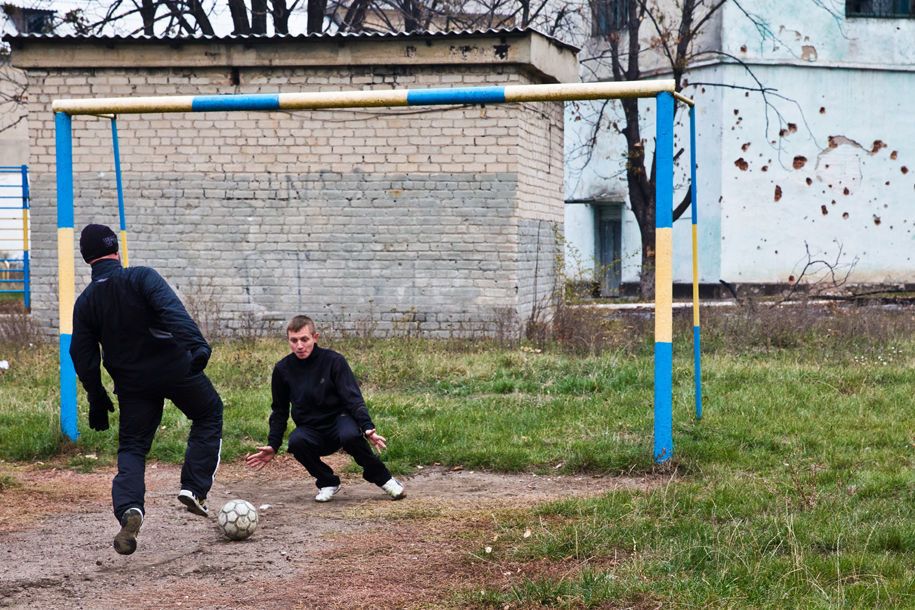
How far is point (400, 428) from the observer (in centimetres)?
821

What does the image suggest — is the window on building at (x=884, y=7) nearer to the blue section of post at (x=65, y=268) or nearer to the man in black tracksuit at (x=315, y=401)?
the blue section of post at (x=65, y=268)

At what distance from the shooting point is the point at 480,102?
23.8 feet

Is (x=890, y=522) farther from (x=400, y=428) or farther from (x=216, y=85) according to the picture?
(x=216, y=85)

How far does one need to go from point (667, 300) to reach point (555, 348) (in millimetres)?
5381

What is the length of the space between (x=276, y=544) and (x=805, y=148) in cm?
1841

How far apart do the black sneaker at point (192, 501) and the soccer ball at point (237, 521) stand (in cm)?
19

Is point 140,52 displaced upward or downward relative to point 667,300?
upward

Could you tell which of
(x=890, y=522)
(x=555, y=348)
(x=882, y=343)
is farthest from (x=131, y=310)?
(x=882, y=343)

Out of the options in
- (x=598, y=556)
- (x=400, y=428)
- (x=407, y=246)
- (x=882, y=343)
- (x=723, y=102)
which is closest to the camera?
(x=598, y=556)

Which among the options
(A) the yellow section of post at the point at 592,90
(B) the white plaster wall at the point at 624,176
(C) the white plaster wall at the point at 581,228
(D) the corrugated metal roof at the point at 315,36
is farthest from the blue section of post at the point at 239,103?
(C) the white plaster wall at the point at 581,228

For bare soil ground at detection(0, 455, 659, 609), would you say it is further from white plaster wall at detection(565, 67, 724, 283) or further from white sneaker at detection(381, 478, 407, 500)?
white plaster wall at detection(565, 67, 724, 283)

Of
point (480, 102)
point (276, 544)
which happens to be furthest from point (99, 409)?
point (480, 102)

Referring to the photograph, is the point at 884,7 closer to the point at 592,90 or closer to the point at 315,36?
the point at 315,36

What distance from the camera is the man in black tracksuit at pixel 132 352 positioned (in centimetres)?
545
